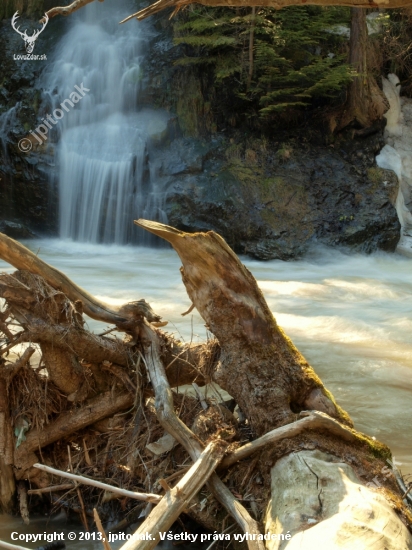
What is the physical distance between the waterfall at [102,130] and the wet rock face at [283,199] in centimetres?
80

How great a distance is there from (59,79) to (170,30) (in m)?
2.90

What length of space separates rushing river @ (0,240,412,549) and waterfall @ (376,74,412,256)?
5.76ft

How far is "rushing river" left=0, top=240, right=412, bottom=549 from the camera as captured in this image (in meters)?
5.30

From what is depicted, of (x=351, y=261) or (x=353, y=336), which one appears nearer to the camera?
(x=353, y=336)

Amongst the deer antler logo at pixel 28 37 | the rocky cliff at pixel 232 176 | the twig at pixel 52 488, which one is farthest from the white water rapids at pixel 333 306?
the deer antler logo at pixel 28 37

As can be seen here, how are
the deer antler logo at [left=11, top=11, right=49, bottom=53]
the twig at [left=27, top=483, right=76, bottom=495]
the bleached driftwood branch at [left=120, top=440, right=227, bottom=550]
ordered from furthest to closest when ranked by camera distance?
the deer antler logo at [left=11, top=11, right=49, bottom=53]
the twig at [left=27, top=483, right=76, bottom=495]
the bleached driftwood branch at [left=120, top=440, right=227, bottom=550]

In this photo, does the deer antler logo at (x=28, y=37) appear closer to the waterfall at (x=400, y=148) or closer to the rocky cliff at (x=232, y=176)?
the rocky cliff at (x=232, y=176)

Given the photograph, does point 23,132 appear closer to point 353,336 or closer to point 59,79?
point 59,79

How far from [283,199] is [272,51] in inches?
117

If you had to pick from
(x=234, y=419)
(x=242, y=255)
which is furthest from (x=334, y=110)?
(x=234, y=419)

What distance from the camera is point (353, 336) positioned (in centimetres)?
743

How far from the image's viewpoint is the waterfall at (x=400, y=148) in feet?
46.3

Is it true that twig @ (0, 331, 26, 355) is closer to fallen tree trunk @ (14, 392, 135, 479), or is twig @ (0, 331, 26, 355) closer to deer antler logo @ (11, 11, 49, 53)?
fallen tree trunk @ (14, 392, 135, 479)

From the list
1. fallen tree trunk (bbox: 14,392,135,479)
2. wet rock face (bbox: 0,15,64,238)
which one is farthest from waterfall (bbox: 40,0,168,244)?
fallen tree trunk (bbox: 14,392,135,479)
